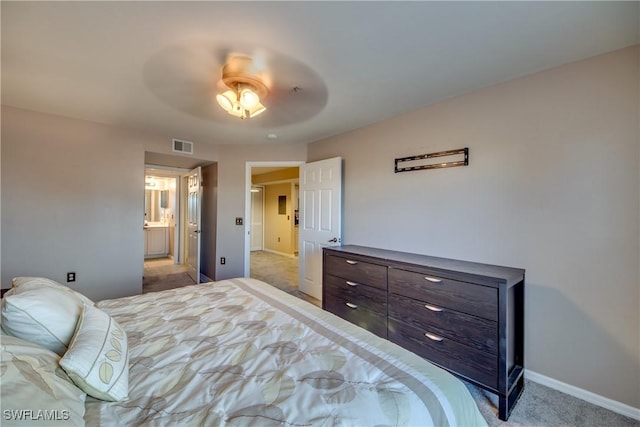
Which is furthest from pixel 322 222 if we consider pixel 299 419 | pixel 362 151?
pixel 299 419

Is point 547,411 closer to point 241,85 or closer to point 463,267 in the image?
point 463,267

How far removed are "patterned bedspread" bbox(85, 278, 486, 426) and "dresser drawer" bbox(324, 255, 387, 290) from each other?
101cm

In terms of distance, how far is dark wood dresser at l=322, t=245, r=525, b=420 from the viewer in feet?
5.81

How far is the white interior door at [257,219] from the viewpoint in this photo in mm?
8414

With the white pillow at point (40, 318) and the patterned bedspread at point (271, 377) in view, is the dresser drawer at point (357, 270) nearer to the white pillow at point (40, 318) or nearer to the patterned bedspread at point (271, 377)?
the patterned bedspread at point (271, 377)

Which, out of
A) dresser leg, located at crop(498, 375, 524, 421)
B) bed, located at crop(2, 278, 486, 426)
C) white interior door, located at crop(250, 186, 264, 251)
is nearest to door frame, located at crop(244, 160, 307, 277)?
bed, located at crop(2, 278, 486, 426)

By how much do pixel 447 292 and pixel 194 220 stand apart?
4.35 metres

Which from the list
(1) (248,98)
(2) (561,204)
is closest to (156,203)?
(1) (248,98)

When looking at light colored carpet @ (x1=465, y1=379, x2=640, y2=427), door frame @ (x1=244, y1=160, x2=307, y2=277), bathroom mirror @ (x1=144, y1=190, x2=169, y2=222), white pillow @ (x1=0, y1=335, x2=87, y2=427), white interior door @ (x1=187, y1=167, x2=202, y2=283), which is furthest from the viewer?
bathroom mirror @ (x1=144, y1=190, x2=169, y2=222)

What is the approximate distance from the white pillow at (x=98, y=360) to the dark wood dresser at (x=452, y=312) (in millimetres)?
1901

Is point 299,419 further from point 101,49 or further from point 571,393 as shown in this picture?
point 101,49

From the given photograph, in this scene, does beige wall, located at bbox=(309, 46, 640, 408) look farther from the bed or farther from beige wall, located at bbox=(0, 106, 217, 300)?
beige wall, located at bbox=(0, 106, 217, 300)

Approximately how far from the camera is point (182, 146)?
397 cm

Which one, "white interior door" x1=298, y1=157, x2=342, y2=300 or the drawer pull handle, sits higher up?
"white interior door" x1=298, y1=157, x2=342, y2=300
